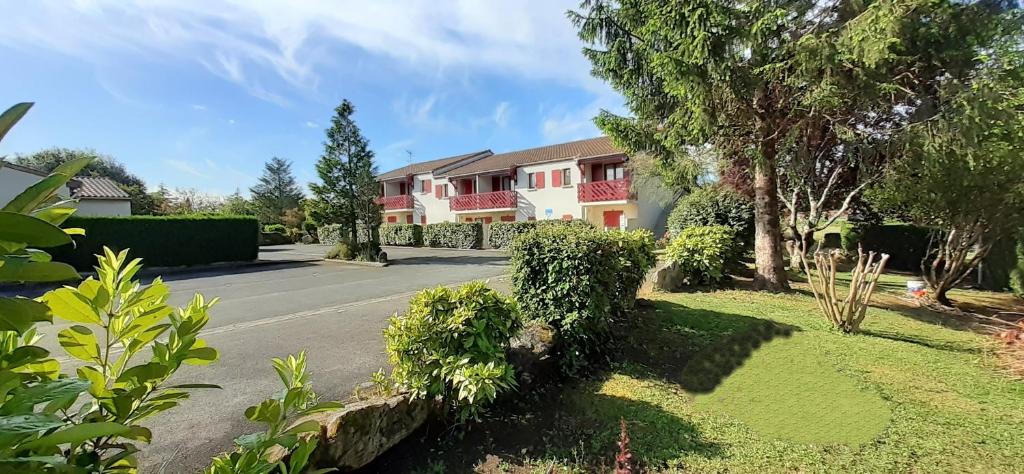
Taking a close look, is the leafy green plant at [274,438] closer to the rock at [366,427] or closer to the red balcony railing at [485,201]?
the rock at [366,427]

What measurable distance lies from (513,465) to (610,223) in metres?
23.4

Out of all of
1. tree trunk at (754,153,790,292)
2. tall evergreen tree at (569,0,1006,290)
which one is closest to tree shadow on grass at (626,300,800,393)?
tree trunk at (754,153,790,292)

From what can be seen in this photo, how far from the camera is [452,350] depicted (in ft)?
11.6

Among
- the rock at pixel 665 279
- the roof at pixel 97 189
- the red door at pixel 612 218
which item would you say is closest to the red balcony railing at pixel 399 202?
the roof at pixel 97 189

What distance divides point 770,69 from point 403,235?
26.1m

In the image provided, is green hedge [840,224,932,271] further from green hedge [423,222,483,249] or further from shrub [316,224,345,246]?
shrub [316,224,345,246]

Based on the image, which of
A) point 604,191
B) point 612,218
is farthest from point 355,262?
point 612,218

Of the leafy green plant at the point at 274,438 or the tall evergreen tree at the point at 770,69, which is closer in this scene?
the leafy green plant at the point at 274,438

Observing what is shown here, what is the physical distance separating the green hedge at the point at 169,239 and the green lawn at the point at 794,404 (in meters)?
17.8

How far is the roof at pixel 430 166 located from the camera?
3559cm

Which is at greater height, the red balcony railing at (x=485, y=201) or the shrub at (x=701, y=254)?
the red balcony railing at (x=485, y=201)

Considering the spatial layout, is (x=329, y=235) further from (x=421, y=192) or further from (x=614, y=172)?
(x=614, y=172)

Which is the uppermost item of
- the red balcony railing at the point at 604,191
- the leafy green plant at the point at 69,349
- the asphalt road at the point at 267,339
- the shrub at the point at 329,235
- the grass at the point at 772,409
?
the red balcony railing at the point at 604,191

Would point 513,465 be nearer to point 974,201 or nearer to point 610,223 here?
point 974,201
